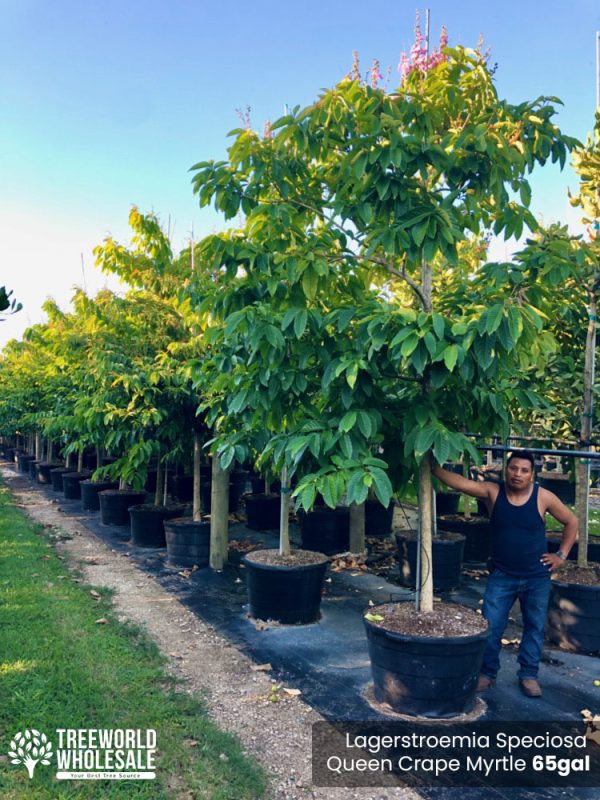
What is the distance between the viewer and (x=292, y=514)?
11.5 meters

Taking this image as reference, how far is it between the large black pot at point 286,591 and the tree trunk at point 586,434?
2.26m

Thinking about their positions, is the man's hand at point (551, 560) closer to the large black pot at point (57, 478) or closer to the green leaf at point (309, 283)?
the green leaf at point (309, 283)

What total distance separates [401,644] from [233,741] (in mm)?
1119

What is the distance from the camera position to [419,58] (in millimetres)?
4430

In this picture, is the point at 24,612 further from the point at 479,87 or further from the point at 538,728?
the point at 479,87

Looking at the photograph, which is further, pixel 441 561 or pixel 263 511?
pixel 263 511

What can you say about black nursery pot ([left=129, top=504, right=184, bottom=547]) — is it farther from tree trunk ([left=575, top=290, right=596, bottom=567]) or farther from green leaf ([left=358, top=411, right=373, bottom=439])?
green leaf ([left=358, top=411, right=373, bottom=439])

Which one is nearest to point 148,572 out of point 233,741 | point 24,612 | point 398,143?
point 24,612

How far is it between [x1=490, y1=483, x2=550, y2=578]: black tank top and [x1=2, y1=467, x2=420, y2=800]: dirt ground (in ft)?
5.23

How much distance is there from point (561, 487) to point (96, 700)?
1116 centimetres

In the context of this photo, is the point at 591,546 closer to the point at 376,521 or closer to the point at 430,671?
the point at 430,671

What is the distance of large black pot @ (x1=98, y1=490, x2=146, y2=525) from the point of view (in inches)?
428

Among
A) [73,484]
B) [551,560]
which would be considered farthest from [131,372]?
[73,484]

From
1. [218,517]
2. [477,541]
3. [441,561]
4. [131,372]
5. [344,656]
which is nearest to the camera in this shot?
[344,656]
